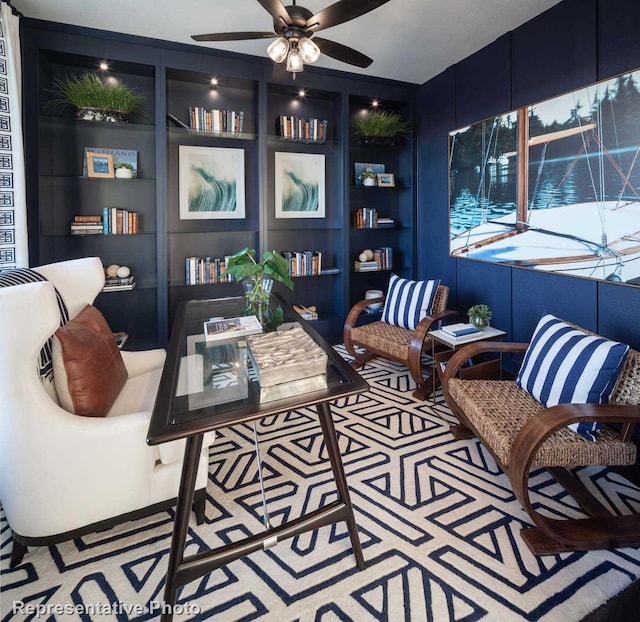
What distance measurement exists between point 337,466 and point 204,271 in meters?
Answer: 2.65

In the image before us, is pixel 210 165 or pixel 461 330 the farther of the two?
pixel 210 165

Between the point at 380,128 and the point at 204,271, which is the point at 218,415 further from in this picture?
the point at 380,128

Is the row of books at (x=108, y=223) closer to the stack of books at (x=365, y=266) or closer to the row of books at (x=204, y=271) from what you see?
the row of books at (x=204, y=271)

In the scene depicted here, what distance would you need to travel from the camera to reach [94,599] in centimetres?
138

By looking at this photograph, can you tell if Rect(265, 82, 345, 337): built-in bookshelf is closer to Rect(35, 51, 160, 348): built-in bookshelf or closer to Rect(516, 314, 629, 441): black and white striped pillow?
Rect(35, 51, 160, 348): built-in bookshelf

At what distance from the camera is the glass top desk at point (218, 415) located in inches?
48.2

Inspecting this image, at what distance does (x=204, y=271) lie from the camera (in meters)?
3.70

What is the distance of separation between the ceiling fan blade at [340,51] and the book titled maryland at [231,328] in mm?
1577

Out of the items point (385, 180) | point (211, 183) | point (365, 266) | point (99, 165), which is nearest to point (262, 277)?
point (211, 183)

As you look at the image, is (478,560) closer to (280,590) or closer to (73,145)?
(280,590)

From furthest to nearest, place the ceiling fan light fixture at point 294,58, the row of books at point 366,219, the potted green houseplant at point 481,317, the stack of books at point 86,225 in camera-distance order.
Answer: the row of books at point 366,219
the stack of books at point 86,225
the potted green houseplant at point 481,317
the ceiling fan light fixture at point 294,58

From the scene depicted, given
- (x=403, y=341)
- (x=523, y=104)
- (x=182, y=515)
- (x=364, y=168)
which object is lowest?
(x=182, y=515)

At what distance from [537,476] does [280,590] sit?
4.61ft

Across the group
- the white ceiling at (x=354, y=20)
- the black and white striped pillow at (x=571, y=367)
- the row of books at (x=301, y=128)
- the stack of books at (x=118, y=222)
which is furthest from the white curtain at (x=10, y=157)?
the black and white striped pillow at (x=571, y=367)
